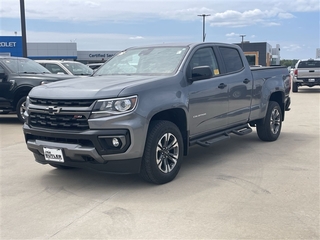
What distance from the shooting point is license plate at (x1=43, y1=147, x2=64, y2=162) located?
4902mm

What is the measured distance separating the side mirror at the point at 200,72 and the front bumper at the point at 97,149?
1.55 metres

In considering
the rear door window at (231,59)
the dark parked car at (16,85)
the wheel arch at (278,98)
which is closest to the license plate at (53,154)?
the rear door window at (231,59)

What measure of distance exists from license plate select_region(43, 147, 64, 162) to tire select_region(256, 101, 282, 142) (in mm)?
4490

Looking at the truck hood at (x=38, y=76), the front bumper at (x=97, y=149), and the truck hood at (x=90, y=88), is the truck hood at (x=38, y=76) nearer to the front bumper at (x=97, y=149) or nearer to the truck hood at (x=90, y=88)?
the truck hood at (x=90, y=88)

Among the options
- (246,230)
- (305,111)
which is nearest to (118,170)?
(246,230)

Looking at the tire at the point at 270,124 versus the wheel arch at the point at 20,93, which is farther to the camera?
the wheel arch at the point at 20,93

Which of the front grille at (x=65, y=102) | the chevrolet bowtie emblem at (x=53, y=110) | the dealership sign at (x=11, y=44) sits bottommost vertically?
the chevrolet bowtie emblem at (x=53, y=110)

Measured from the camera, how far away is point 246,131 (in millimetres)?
7219

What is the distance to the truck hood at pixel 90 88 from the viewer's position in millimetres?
4770

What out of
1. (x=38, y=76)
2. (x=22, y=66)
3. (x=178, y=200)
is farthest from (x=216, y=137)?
(x=22, y=66)

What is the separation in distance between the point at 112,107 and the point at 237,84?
2898mm

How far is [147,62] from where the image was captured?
6.13 metres

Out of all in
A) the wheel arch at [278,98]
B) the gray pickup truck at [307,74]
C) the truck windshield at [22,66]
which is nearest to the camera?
the wheel arch at [278,98]

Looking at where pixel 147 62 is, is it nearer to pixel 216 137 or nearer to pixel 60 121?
pixel 216 137
